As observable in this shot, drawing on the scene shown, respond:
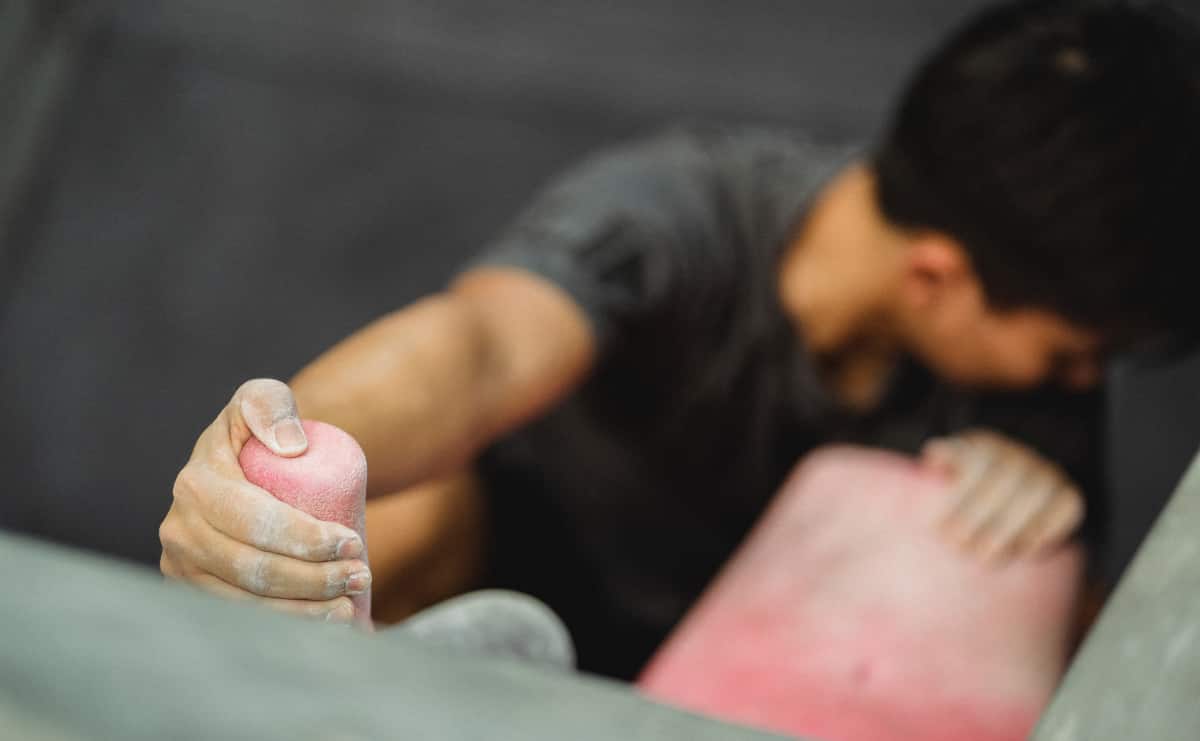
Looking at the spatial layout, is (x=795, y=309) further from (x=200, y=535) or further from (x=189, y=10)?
(x=189, y=10)

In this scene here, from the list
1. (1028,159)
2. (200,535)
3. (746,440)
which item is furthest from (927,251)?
(200,535)

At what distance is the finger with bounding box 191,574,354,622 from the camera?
0.90 feet

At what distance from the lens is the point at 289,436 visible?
11.5 inches

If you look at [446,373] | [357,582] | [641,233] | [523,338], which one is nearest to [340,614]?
[357,582]

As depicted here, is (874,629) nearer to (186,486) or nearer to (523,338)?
(523,338)

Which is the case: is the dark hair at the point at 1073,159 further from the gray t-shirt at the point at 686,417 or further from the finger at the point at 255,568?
the finger at the point at 255,568

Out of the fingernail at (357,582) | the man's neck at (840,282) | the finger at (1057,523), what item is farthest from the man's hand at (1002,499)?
the fingernail at (357,582)

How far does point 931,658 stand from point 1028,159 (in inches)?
11.2

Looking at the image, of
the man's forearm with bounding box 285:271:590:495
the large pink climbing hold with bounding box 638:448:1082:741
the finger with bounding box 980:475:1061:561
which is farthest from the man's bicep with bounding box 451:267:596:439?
the finger with bounding box 980:475:1061:561

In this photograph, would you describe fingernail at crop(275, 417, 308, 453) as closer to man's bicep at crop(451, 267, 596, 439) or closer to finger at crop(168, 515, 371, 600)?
finger at crop(168, 515, 371, 600)

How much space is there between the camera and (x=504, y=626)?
453mm

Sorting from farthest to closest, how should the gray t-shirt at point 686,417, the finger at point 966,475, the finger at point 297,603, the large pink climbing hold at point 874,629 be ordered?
the gray t-shirt at point 686,417 < the finger at point 966,475 < the large pink climbing hold at point 874,629 < the finger at point 297,603

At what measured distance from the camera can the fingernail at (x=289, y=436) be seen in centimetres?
29

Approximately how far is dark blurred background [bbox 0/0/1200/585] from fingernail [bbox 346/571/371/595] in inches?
21.4
